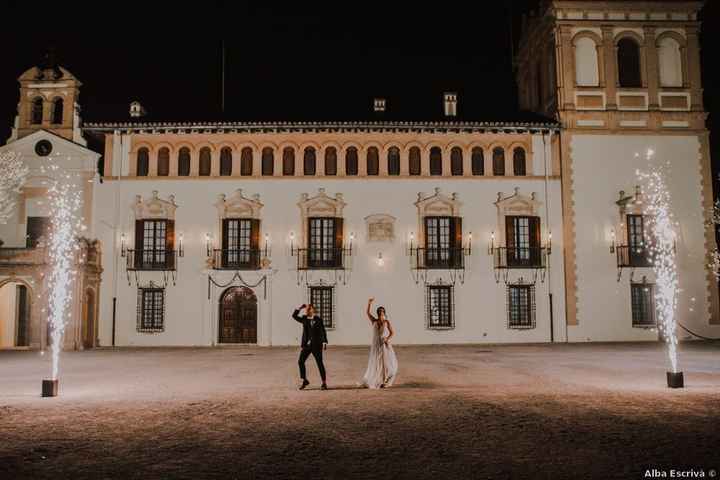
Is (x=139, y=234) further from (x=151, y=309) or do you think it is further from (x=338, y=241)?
(x=338, y=241)

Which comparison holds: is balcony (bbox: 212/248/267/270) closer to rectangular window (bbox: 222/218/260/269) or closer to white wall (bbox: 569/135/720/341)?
rectangular window (bbox: 222/218/260/269)

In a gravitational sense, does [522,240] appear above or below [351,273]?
above

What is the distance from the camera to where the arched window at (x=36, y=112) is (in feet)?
91.1

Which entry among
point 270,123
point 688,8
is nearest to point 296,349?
point 270,123

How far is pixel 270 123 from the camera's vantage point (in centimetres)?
2703

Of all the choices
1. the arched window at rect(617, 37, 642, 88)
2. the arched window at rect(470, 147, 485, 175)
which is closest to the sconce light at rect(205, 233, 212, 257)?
the arched window at rect(470, 147, 485, 175)

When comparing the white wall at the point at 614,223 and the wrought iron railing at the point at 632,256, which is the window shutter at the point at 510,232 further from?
the wrought iron railing at the point at 632,256

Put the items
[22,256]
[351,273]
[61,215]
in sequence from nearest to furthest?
[22,256]
[61,215]
[351,273]

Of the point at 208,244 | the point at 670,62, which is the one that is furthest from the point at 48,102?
the point at 670,62

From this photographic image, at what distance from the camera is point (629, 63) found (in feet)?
94.6

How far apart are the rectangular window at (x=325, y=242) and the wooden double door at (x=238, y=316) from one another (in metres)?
3.23

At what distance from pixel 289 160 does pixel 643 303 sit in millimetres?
17402

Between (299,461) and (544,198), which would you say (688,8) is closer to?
(544,198)

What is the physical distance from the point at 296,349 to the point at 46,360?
9211 millimetres
